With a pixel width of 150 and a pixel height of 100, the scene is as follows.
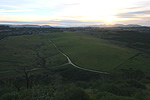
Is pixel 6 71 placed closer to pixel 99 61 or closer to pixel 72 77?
pixel 72 77

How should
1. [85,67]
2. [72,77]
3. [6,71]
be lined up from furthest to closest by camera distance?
1. [85,67]
2. [6,71]
3. [72,77]

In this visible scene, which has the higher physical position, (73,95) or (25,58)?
(73,95)

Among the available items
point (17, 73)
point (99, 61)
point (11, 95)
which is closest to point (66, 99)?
point (11, 95)

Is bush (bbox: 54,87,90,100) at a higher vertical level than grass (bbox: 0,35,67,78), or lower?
higher

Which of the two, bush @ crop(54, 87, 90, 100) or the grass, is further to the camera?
the grass

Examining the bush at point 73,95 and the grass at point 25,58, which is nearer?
the bush at point 73,95

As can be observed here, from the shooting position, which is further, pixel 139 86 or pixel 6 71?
pixel 6 71

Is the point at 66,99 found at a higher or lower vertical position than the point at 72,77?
higher

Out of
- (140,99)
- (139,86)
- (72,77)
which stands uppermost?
(140,99)

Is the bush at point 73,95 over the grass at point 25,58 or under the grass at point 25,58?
over

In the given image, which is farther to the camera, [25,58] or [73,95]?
[25,58]

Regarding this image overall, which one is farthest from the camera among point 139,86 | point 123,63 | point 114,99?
point 123,63
